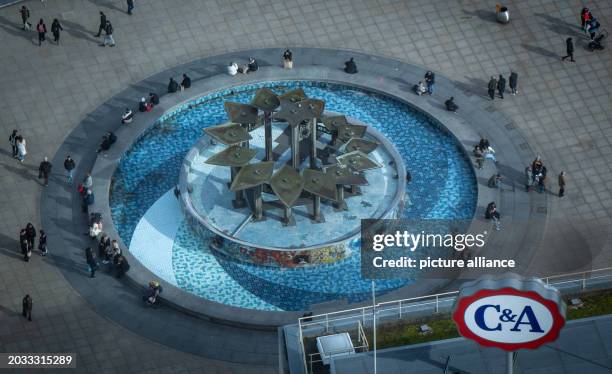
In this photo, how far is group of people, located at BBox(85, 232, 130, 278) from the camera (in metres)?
84.2

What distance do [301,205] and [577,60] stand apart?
1031 inches

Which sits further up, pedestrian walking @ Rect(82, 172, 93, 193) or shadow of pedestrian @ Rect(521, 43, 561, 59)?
shadow of pedestrian @ Rect(521, 43, 561, 59)

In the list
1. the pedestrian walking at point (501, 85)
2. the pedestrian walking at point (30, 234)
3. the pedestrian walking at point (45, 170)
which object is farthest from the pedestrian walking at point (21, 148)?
the pedestrian walking at point (501, 85)

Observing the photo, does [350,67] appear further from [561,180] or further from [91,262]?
[91,262]

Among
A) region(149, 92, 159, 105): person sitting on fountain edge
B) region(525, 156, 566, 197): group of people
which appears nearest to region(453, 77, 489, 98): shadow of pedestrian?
region(525, 156, 566, 197): group of people

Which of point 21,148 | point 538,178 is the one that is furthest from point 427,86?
point 21,148

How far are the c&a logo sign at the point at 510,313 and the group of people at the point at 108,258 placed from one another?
36.8m

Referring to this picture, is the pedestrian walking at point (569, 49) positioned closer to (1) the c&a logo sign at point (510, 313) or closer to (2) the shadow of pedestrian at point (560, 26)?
(2) the shadow of pedestrian at point (560, 26)

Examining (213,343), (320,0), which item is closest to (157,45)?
(320,0)

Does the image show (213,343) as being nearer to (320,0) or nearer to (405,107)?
(405,107)

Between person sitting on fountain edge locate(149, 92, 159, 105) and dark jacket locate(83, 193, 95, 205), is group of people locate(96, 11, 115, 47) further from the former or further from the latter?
dark jacket locate(83, 193, 95, 205)

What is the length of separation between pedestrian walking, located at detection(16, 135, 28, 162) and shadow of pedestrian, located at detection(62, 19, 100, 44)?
1195 cm

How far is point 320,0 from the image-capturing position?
105 metres

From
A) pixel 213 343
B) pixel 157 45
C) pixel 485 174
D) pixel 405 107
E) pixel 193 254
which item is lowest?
pixel 213 343
